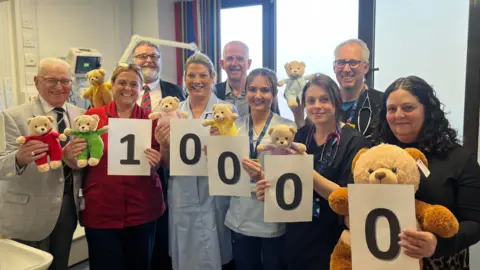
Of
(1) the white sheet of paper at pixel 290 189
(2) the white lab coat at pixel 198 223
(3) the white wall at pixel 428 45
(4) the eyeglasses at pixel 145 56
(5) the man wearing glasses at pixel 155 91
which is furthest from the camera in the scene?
(3) the white wall at pixel 428 45

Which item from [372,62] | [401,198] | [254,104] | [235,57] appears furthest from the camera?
[372,62]

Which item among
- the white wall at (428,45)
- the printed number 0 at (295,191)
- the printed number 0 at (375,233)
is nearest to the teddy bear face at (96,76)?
the printed number 0 at (295,191)

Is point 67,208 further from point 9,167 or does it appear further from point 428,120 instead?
point 428,120

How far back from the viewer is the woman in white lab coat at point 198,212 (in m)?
2.11

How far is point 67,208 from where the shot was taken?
199 centimetres

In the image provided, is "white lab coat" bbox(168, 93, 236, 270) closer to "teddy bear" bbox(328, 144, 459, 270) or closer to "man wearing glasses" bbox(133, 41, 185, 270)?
→ "man wearing glasses" bbox(133, 41, 185, 270)

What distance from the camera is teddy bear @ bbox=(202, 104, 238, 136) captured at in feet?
6.00

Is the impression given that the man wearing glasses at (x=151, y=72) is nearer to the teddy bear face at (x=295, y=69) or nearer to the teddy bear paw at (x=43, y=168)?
the teddy bear face at (x=295, y=69)

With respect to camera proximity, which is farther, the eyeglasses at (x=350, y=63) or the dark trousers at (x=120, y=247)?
the eyeglasses at (x=350, y=63)

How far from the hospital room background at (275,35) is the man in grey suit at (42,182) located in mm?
1252

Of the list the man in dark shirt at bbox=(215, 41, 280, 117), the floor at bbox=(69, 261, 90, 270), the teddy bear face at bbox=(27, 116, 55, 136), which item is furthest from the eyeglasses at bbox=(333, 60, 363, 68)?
the floor at bbox=(69, 261, 90, 270)

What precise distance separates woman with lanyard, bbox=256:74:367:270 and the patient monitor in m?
2.39

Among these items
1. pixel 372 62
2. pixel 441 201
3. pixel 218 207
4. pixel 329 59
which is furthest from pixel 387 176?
pixel 329 59

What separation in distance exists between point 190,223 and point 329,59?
7.34ft
